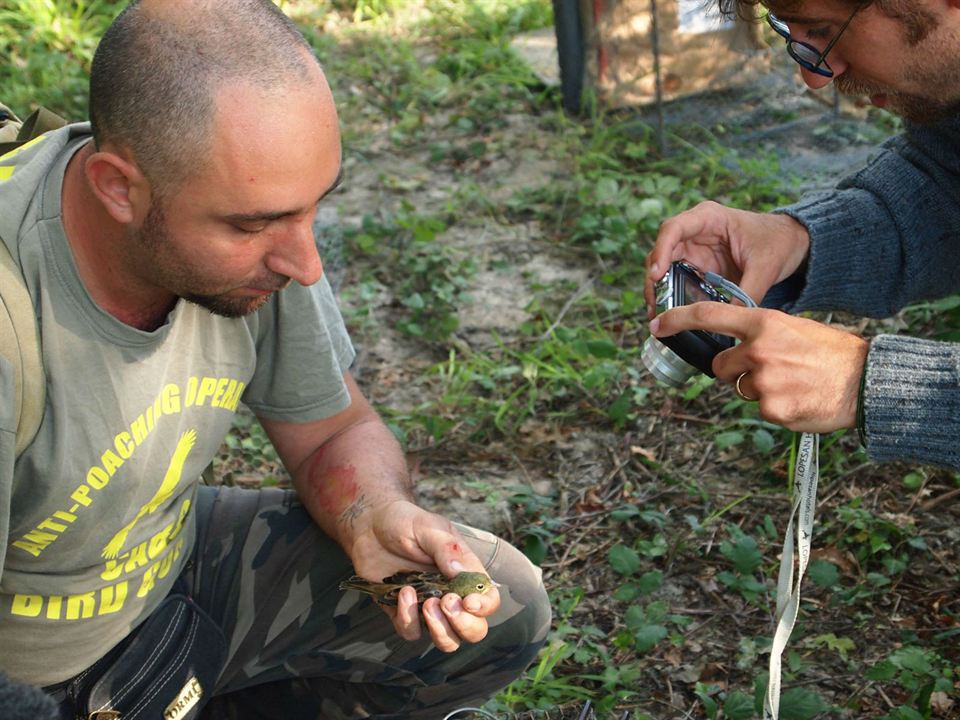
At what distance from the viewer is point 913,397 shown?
2121mm

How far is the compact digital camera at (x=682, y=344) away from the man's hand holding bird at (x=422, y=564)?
58 cm

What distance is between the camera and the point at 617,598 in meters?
3.13

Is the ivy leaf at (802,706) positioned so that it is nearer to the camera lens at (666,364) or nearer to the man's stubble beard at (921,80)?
the camera lens at (666,364)

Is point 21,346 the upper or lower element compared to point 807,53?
lower

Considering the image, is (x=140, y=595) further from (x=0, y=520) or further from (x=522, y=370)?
(x=522, y=370)

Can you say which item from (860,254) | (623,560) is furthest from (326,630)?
(860,254)

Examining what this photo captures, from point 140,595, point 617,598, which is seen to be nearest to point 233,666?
point 140,595

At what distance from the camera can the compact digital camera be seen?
2328 millimetres

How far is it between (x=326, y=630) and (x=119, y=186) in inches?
46.0

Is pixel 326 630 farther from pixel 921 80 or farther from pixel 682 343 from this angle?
pixel 921 80

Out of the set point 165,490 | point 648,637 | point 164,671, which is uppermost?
point 165,490

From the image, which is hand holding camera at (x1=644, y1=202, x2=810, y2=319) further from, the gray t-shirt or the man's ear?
the man's ear

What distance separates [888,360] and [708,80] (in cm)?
394

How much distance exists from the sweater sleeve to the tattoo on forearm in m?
1.16
